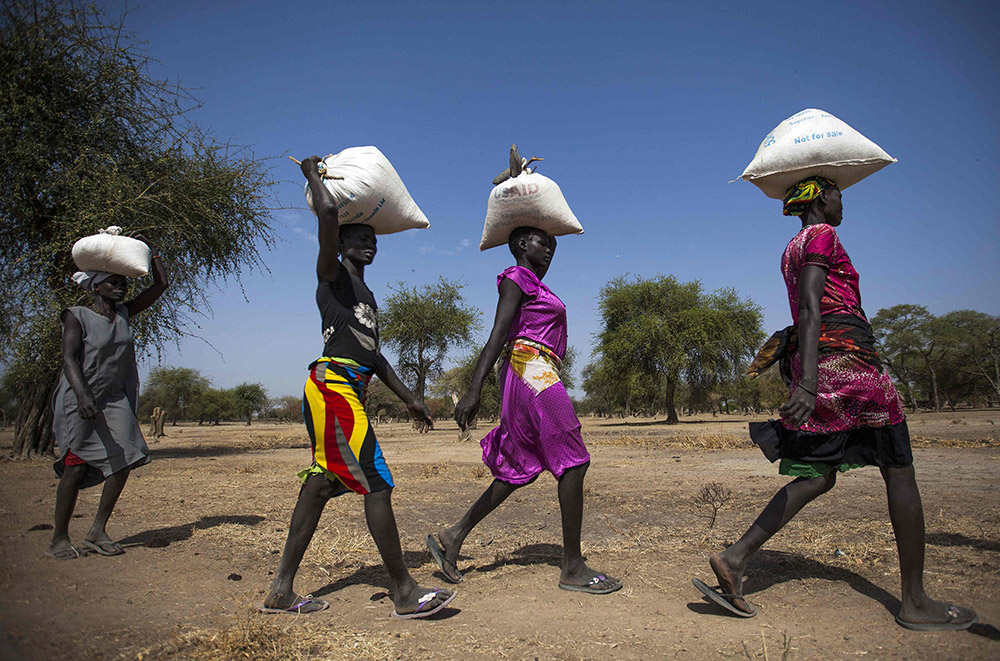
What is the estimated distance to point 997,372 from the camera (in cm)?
3906

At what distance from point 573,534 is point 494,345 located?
39.6 inches

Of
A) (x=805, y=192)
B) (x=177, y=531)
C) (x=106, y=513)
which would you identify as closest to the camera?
(x=805, y=192)

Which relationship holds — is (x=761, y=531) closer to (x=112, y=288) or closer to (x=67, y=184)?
(x=112, y=288)

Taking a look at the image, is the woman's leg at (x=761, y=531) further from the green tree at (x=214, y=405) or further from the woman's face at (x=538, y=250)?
the green tree at (x=214, y=405)

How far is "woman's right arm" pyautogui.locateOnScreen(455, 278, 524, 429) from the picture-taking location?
287 centimetres

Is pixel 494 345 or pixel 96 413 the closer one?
pixel 494 345

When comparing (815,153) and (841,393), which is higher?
(815,153)

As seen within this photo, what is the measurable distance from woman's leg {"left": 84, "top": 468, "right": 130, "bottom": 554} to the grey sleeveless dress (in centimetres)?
7

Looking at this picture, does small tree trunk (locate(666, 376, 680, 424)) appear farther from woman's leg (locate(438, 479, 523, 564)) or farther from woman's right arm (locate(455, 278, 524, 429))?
woman's right arm (locate(455, 278, 524, 429))

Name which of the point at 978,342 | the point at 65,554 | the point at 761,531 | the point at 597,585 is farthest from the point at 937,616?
the point at 978,342

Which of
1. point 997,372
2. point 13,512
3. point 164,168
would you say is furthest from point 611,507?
point 997,372

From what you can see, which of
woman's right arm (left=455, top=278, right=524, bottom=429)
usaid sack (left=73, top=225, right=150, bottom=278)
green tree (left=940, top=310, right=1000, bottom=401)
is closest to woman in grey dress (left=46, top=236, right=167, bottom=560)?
usaid sack (left=73, top=225, right=150, bottom=278)

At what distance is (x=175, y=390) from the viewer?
2285 inches

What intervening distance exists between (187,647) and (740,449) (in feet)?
36.6
